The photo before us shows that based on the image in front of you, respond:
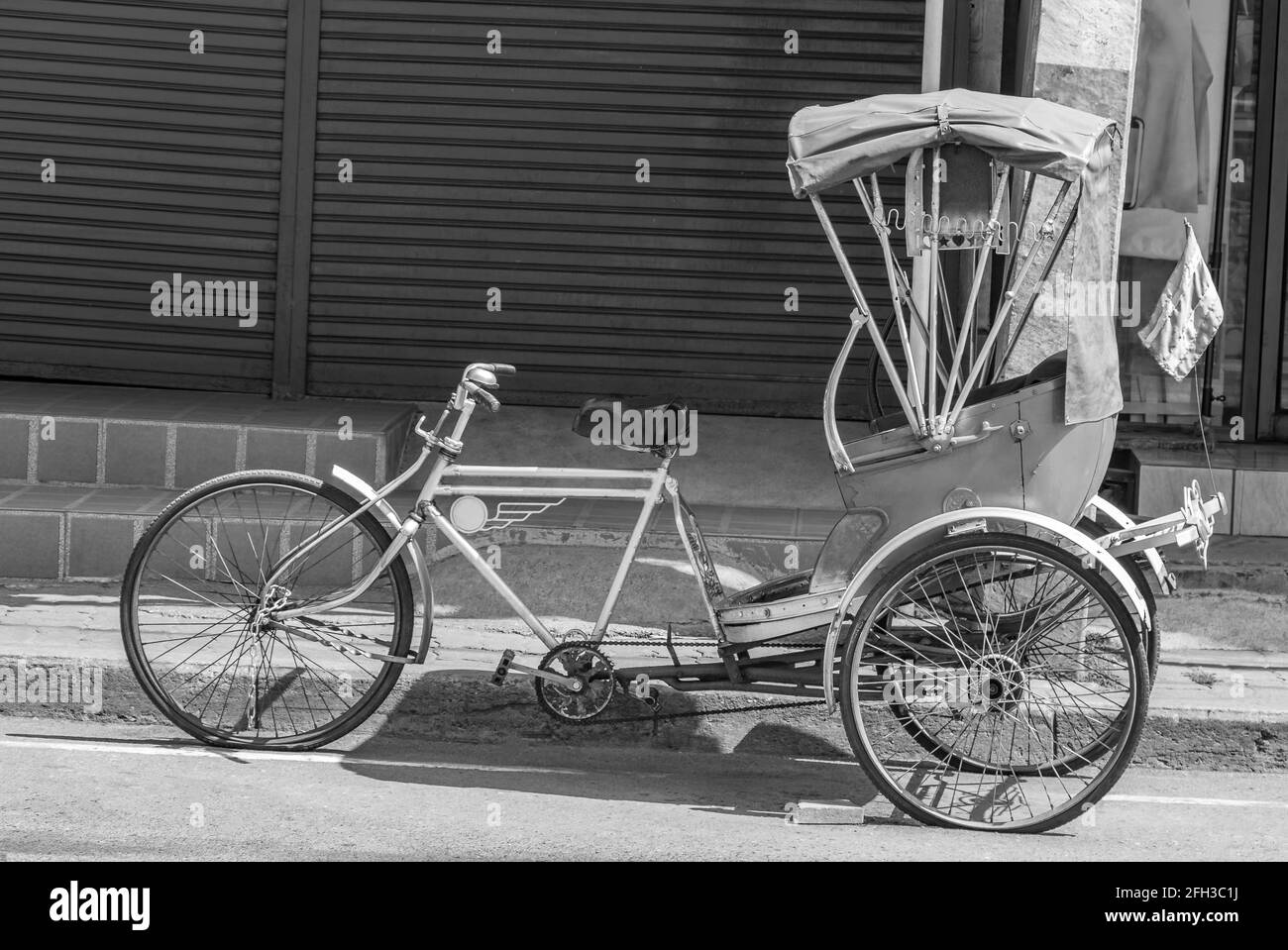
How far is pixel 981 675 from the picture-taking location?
4609mm

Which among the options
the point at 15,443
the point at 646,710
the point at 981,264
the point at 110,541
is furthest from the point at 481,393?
the point at 15,443

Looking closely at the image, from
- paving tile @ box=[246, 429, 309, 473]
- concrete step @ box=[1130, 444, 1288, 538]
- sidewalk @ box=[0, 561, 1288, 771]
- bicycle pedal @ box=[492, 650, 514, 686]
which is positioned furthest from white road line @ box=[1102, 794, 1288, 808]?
paving tile @ box=[246, 429, 309, 473]

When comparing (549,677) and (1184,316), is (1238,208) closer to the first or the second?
(1184,316)

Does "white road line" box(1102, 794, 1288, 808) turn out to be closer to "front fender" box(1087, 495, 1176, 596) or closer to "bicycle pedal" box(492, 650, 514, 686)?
"front fender" box(1087, 495, 1176, 596)

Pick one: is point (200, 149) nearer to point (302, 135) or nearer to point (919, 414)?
point (302, 135)

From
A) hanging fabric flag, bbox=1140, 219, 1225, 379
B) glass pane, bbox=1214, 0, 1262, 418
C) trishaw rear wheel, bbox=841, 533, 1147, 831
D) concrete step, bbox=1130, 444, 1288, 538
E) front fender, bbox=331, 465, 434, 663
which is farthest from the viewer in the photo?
glass pane, bbox=1214, 0, 1262, 418

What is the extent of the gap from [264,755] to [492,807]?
93cm

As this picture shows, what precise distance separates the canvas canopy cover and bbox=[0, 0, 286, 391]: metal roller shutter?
4.81m

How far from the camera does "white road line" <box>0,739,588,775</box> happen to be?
5012 millimetres

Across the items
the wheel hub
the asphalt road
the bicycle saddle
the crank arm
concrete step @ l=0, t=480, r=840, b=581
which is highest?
the bicycle saddle

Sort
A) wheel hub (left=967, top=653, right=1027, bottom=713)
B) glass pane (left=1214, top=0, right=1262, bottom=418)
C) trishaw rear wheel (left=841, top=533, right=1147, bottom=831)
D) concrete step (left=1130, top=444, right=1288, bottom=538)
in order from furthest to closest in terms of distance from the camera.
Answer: glass pane (left=1214, top=0, right=1262, bottom=418) < concrete step (left=1130, top=444, right=1288, bottom=538) < wheel hub (left=967, top=653, right=1027, bottom=713) < trishaw rear wheel (left=841, top=533, right=1147, bottom=831)
